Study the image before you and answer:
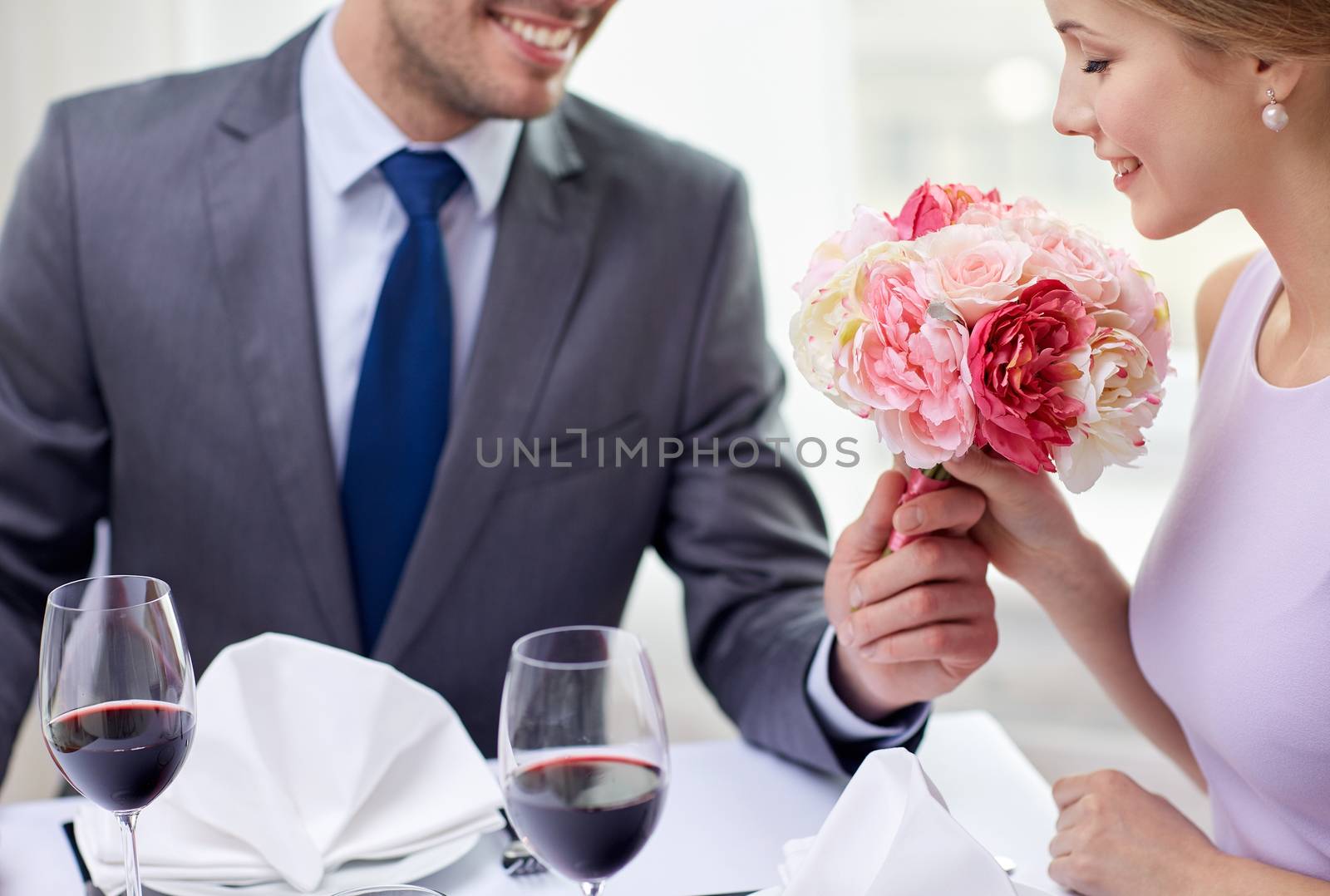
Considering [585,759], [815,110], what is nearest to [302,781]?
[585,759]

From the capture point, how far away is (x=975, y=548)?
1.24 m

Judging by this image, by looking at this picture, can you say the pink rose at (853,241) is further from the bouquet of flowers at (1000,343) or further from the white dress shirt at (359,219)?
the white dress shirt at (359,219)

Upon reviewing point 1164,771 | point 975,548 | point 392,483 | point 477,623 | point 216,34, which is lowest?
point 1164,771

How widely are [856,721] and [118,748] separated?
0.76 m

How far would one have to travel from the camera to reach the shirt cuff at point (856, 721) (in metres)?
1.34

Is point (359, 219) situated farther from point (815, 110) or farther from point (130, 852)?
point (815, 110)

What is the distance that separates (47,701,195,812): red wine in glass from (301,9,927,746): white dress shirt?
31.9 inches

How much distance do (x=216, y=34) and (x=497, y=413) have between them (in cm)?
131

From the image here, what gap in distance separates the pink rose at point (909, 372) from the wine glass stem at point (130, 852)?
25.7 inches

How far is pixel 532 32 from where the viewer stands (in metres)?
1.68

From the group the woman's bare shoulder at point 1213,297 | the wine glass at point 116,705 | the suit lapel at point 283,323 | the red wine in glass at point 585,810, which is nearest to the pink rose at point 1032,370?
the red wine in glass at point 585,810

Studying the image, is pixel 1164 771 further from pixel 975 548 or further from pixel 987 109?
pixel 975 548

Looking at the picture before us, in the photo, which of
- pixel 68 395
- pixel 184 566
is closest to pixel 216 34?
pixel 68 395

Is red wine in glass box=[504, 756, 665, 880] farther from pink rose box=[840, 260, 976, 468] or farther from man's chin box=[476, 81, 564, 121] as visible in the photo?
man's chin box=[476, 81, 564, 121]
